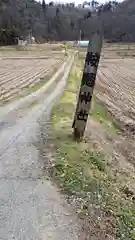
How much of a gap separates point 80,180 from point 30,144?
11.2 feet

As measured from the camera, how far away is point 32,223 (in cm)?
723

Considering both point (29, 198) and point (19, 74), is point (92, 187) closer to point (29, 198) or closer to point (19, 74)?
point (29, 198)

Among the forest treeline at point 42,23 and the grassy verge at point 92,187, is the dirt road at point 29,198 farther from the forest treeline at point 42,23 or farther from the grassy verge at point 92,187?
the forest treeline at point 42,23

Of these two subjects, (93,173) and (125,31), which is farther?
(125,31)

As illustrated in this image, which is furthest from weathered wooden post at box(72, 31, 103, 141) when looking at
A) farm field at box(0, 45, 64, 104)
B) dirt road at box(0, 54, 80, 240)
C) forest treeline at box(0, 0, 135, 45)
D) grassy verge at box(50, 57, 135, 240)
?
forest treeline at box(0, 0, 135, 45)

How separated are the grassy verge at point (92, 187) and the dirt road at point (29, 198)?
336mm

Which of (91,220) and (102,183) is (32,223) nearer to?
(91,220)

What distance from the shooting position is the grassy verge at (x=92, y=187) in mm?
7570

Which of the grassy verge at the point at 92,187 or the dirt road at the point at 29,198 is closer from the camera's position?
the dirt road at the point at 29,198

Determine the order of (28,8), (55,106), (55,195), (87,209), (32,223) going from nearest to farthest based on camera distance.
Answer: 1. (32,223)
2. (87,209)
3. (55,195)
4. (55,106)
5. (28,8)

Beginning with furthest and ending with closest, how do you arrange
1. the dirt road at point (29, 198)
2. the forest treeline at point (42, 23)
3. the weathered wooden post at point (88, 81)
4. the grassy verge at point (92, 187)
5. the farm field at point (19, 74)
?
1. the forest treeline at point (42, 23)
2. the farm field at point (19, 74)
3. the weathered wooden post at point (88, 81)
4. the grassy verge at point (92, 187)
5. the dirt road at point (29, 198)

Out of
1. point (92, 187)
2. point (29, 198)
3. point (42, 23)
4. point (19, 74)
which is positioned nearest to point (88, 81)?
point (92, 187)

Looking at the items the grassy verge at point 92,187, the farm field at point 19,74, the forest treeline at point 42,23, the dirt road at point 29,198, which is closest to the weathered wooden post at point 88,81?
the grassy verge at point 92,187

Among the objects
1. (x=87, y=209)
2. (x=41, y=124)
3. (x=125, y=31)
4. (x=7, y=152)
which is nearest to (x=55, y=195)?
(x=87, y=209)
